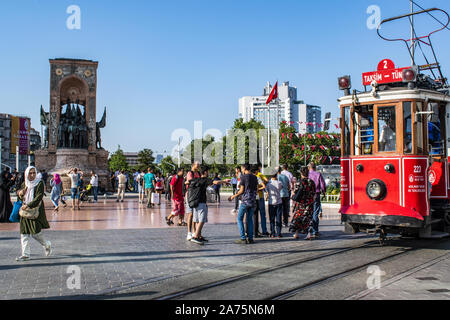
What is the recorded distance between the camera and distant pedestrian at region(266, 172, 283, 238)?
1162cm

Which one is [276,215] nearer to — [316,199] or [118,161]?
[316,199]

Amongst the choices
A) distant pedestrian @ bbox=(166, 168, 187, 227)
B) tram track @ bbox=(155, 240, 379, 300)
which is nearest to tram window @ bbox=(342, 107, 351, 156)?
tram track @ bbox=(155, 240, 379, 300)

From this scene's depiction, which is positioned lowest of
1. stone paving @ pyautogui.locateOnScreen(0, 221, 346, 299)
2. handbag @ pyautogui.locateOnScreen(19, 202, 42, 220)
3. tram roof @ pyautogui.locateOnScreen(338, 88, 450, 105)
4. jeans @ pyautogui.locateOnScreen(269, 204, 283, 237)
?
stone paving @ pyautogui.locateOnScreen(0, 221, 346, 299)

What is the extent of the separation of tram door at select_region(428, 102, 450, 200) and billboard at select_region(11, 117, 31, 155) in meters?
68.8

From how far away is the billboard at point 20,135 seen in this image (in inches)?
2842

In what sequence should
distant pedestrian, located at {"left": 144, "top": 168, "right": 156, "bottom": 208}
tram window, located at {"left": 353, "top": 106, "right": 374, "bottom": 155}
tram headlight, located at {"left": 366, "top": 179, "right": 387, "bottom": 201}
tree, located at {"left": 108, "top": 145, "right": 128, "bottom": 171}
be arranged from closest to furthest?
tram headlight, located at {"left": 366, "top": 179, "right": 387, "bottom": 201} < tram window, located at {"left": 353, "top": 106, "right": 374, "bottom": 155} < distant pedestrian, located at {"left": 144, "top": 168, "right": 156, "bottom": 208} < tree, located at {"left": 108, "top": 145, "right": 128, "bottom": 171}

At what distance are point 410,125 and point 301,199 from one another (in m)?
3.18

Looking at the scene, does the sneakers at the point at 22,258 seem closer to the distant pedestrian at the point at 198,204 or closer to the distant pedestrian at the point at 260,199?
the distant pedestrian at the point at 198,204

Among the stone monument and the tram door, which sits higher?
the stone monument

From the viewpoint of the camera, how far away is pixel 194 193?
1037 centimetres

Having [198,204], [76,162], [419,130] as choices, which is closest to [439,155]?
[419,130]

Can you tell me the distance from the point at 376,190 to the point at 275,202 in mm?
2951

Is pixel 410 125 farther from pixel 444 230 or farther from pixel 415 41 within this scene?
→ pixel 415 41

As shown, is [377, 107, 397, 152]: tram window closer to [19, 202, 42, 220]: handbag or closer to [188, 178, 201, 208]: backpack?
[188, 178, 201, 208]: backpack
